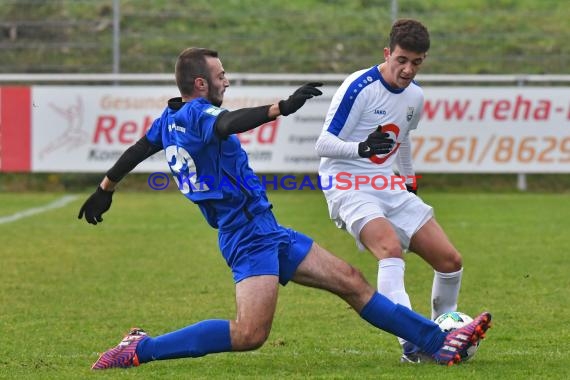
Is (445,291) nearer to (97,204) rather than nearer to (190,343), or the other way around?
(190,343)

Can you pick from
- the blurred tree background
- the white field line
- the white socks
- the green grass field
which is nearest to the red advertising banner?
the white field line

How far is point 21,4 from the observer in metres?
21.5

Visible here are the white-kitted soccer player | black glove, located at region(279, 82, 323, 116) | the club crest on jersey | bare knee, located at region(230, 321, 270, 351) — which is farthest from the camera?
the club crest on jersey

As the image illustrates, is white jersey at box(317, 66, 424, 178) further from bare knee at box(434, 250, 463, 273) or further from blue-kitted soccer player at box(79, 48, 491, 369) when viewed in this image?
blue-kitted soccer player at box(79, 48, 491, 369)

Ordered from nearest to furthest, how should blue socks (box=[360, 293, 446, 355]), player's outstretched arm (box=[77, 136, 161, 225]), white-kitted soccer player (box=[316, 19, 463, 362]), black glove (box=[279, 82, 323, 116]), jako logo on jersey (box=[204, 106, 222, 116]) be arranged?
1. black glove (box=[279, 82, 323, 116])
2. jako logo on jersey (box=[204, 106, 222, 116])
3. blue socks (box=[360, 293, 446, 355])
4. player's outstretched arm (box=[77, 136, 161, 225])
5. white-kitted soccer player (box=[316, 19, 463, 362])

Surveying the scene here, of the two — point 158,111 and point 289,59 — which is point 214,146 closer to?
point 158,111

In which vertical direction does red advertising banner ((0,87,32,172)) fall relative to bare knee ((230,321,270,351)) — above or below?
below

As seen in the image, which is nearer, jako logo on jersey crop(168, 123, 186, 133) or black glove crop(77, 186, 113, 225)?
jako logo on jersey crop(168, 123, 186, 133)

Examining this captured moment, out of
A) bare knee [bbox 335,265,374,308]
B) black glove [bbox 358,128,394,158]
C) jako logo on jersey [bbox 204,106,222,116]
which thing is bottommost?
bare knee [bbox 335,265,374,308]

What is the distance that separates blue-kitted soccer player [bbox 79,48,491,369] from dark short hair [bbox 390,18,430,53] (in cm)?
114

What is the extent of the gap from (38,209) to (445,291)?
1045cm

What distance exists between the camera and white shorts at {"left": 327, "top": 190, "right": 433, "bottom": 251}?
674 centimetres

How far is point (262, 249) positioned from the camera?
19.7 ft

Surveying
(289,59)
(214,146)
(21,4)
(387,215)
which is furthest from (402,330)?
(21,4)
